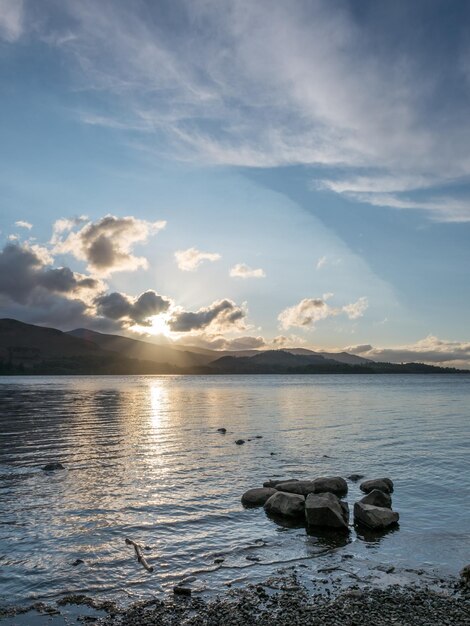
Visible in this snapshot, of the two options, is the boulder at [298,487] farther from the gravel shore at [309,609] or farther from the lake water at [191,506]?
the gravel shore at [309,609]

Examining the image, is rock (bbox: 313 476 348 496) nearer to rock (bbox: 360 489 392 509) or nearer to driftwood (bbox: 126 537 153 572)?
rock (bbox: 360 489 392 509)

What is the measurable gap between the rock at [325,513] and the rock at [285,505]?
92 centimetres

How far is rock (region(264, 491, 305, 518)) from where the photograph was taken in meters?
22.0

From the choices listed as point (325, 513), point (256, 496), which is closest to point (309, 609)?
point (325, 513)

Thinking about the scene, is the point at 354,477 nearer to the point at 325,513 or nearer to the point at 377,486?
the point at 377,486

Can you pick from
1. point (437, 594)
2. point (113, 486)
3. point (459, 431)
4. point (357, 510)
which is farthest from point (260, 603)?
point (459, 431)

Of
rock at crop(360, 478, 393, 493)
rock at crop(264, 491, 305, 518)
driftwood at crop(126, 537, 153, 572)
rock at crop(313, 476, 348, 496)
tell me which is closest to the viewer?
driftwood at crop(126, 537, 153, 572)

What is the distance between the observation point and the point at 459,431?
5306 centimetres

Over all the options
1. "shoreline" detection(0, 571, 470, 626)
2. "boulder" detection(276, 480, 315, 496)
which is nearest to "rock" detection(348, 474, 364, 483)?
"boulder" detection(276, 480, 315, 496)

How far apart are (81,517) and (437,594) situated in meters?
14.8

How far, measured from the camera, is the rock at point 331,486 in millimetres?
25391

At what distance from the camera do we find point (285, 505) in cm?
2220

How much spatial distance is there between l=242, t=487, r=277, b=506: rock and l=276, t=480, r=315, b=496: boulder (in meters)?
0.82

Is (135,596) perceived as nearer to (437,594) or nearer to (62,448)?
(437,594)
